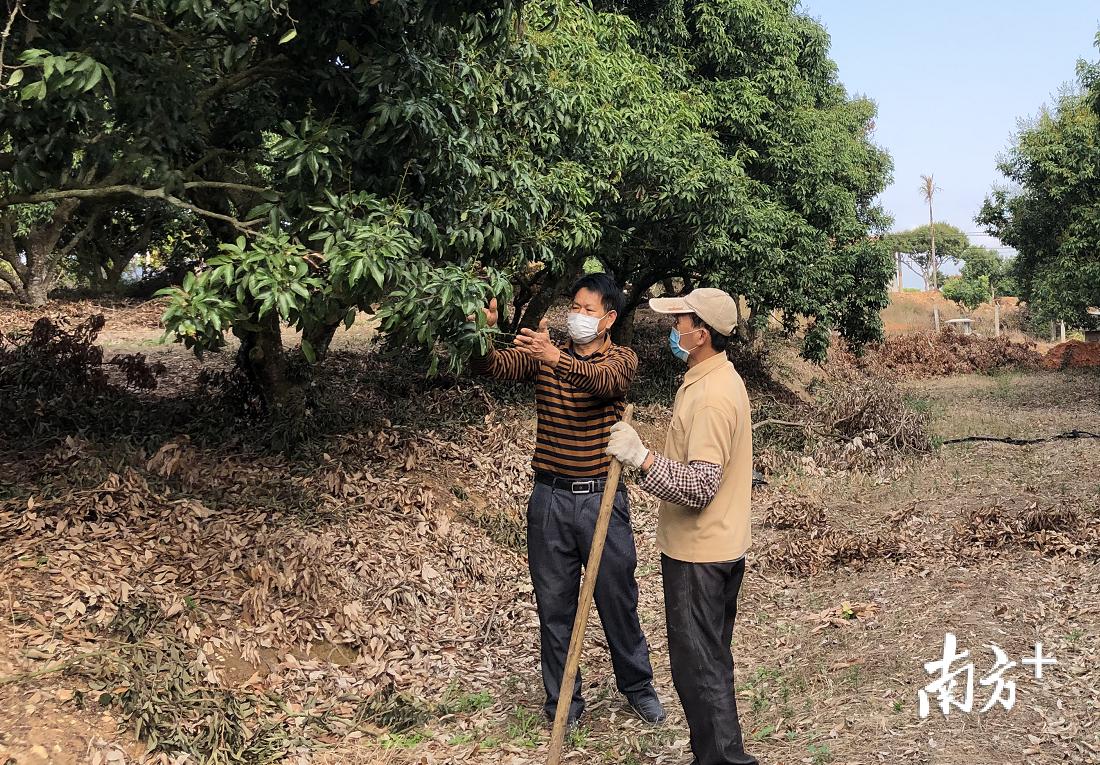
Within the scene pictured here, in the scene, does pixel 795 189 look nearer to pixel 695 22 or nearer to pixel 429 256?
pixel 695 22

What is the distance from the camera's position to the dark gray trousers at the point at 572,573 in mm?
4523

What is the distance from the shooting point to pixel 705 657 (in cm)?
371

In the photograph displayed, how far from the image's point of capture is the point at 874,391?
13.0m

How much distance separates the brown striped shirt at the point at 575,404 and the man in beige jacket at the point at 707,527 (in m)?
0.73

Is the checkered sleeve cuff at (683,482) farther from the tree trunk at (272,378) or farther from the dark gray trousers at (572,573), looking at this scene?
the tree trunk at (272,378)

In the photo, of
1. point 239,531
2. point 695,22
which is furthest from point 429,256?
point 695,22

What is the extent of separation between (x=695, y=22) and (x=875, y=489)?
24.9 ft

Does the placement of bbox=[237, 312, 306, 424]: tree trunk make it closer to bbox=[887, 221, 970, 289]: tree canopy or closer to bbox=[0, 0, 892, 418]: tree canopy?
bbox=[0, 0, 892, 418]: tree canopy

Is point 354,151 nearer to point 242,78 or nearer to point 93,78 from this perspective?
point 242,78

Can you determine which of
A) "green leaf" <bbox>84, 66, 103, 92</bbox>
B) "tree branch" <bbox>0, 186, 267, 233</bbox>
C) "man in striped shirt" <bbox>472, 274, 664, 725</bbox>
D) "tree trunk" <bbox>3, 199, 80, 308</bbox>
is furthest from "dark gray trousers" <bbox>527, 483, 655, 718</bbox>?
"tree trunk" <bbox>3, 199, 80, 308</bbox>

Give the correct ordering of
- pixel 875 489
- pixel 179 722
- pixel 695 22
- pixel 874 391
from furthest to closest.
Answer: pixel 695 22 → pixel 874 391 → pixel 875 489 → pixel 179 722

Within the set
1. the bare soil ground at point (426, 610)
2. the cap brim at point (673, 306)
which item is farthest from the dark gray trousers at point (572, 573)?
the cap brim at point (673, 306)

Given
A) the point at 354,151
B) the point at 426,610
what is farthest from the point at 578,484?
the point at 426,610

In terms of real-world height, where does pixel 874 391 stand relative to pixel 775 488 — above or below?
above
